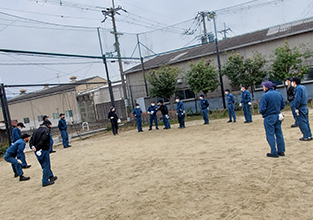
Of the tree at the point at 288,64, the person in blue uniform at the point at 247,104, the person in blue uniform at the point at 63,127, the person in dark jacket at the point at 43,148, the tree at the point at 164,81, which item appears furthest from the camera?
the tree at the point at 164,81

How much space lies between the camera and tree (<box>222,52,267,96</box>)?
15508 millimetres

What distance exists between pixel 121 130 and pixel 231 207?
13.4m

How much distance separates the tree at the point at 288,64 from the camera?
1409 centimetres

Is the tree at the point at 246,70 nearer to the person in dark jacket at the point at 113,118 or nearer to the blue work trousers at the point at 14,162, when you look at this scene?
the person in dark jacket at the point at 113,118

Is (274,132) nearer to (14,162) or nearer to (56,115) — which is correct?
(14,162)

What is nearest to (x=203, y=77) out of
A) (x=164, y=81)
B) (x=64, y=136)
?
(x=164, y=81)

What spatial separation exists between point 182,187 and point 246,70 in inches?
517

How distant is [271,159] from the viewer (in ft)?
18.2

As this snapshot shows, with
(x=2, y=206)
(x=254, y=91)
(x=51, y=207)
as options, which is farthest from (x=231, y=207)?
(x=254, y=91)

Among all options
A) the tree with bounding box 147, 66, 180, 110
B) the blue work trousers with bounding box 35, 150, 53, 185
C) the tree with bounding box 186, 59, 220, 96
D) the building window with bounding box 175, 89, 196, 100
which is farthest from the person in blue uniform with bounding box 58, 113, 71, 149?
the building window with bounding box 175, 89, 196, 100

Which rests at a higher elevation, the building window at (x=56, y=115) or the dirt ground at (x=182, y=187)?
the building window at (x=56, y=115)

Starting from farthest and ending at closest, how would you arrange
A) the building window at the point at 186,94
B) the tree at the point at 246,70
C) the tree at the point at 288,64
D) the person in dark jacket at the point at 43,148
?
the building window at the point at 186,94 < the tree at the point at 246,70 < the tree at the point at 288,64 < the person in dark jacket at the point at 43,148

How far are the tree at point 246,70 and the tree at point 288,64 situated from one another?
91 centimetres

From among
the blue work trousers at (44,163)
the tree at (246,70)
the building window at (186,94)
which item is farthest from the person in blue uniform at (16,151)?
the building window at (186,94)
